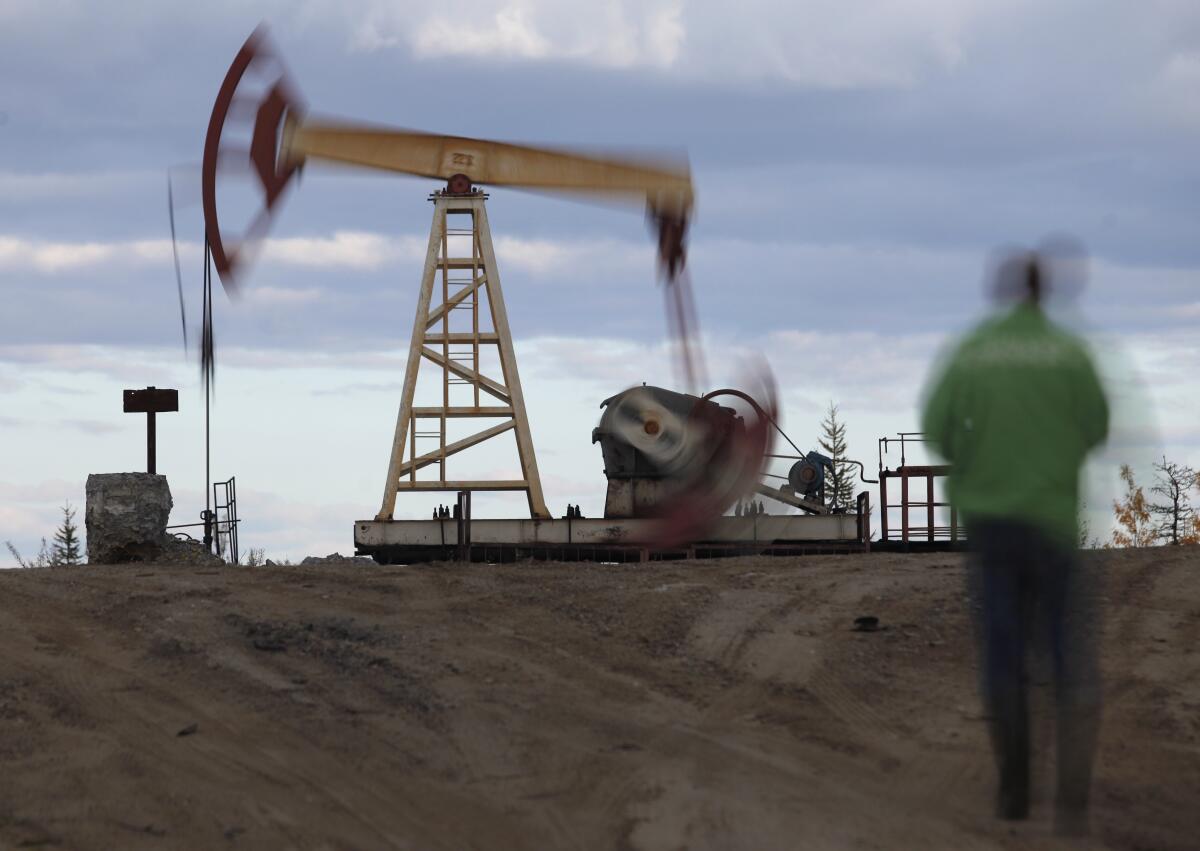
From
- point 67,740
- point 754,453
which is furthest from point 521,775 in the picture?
point 754,453

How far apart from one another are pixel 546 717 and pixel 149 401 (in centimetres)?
1706

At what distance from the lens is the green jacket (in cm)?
620

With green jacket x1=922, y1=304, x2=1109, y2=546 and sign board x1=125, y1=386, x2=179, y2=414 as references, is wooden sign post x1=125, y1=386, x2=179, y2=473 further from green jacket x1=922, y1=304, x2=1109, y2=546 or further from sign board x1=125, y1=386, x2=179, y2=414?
green jacket x1=922, y1=304, x2=1109, y2=546

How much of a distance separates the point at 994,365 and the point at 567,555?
20.4 metres

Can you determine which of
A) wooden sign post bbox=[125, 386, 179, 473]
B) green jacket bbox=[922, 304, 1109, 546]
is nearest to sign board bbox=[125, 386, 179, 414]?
wooden sign post bbox=[125, 386, 179, 473]

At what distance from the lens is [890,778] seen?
7.13m

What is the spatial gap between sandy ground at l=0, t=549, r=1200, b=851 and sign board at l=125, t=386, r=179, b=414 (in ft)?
37.3

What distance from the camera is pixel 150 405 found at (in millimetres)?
23703

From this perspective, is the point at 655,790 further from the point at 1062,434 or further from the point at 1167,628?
the point at 1167,628

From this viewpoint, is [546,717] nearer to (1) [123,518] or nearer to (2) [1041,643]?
(2) [1041,643]

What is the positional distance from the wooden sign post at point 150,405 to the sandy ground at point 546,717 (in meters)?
11.3

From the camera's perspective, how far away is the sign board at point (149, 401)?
23.7 meters

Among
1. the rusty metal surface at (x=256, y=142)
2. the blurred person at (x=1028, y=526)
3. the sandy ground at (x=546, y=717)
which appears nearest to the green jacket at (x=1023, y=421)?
the blurred person at (x=1028, y=526)

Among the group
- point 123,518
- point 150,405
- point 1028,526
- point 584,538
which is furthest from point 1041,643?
point 584,538
